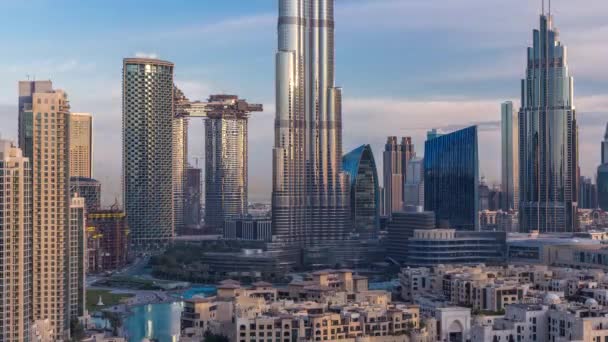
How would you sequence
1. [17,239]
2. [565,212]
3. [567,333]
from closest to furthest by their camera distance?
[17,239], [567,333], [565,212]

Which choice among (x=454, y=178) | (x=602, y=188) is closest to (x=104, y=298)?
(x=454, y=178)

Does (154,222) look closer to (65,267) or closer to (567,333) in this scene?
(65,267)

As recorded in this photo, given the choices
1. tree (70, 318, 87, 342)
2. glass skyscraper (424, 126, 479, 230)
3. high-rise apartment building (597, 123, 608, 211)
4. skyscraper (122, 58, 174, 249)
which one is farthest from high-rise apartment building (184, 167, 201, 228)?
tree (70, 318, 87, 342)

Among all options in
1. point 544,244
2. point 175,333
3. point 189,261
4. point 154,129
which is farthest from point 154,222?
point 175,333

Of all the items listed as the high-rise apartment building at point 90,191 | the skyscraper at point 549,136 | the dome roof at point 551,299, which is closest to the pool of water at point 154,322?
the dome roof at point 551,299

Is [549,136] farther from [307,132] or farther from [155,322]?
[155,322]

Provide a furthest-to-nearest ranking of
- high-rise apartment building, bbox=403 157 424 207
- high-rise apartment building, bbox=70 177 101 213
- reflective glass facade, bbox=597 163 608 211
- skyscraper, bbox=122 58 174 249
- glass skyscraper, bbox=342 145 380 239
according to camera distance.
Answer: reflective glass facade, bbox=597 163 608 211
high-rise apartment building, bbox=403 157 424 207
skyscraper, bbox=122 58 174 249
glass skyscraper, bbox=342 145 380 239
high-rise apartment building, bbox=70 177 101 213

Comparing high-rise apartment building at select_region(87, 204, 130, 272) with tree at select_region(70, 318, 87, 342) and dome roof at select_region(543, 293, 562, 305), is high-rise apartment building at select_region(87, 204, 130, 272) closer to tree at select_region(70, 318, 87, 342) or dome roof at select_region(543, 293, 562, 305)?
tree at select_region(70, 318, 87, 342)
